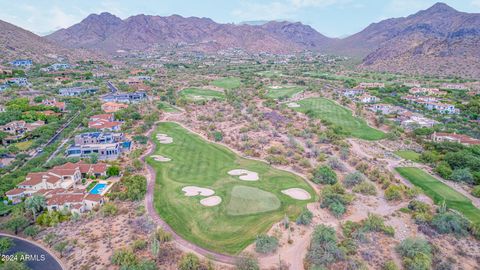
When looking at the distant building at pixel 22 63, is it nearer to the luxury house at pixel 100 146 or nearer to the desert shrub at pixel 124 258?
the luxury house at pixel 100 146

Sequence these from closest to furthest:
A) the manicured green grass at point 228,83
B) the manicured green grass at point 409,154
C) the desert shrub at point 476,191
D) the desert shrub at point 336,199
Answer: the desert shrub at point 336,199 → the desert shrub at point 476,191 → the manicured green grass at point 409,154 → the manicured green grass at point 228,83

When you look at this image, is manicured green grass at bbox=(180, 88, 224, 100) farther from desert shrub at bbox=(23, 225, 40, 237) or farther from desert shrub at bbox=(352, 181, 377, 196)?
desert shrub at bbox=(23, 225, 40, 237)

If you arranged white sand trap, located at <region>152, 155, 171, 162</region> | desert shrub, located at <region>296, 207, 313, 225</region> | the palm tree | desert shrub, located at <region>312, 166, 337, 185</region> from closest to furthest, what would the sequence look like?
desert shrub, located at <region>296, 207, 313, 225</region> < the palm tree < desert shrub, located at <region>312, 166, 337, 185</region> < white sand trap, located at <region>152, 155, 171, 162</region>

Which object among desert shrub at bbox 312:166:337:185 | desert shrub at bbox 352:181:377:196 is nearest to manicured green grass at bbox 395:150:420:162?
desert shrub at bbox 352:181:377:196

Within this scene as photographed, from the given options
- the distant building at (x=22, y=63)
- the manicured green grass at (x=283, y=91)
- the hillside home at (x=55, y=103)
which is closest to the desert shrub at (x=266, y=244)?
the hillside home at (x=55, y=103)

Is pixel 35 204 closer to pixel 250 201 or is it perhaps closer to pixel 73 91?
pixel 250 201

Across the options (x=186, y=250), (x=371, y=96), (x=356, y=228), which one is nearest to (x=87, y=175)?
(x=186, y=250)

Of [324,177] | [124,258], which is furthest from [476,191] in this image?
[124,258]
